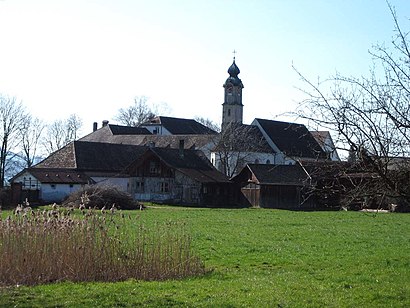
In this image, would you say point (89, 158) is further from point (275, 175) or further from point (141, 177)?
point (275, 175)

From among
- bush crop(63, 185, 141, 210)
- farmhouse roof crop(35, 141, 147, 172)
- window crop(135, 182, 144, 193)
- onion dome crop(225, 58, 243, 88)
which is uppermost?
onion dome crop(225, 58, 243, 88)

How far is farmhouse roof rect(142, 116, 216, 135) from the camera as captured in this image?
336ft

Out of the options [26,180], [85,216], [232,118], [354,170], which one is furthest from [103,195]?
[232,118]

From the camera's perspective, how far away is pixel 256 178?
189ft

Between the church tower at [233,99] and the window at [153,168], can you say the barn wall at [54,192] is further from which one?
the church tower at [233,99]

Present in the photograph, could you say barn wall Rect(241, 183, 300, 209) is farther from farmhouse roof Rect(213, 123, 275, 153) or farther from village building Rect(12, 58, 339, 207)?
farmhouse roof Rect(213, 123, 275, 153)

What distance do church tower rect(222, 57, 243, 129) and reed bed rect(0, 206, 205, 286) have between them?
264 feet

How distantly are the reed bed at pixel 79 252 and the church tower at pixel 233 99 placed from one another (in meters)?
80.4

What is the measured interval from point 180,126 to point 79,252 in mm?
91348

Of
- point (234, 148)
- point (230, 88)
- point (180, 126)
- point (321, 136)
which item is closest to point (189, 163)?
point (234, 148)

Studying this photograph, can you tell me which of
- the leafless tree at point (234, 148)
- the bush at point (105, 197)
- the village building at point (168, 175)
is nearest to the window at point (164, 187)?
the village building at point (168, 175)

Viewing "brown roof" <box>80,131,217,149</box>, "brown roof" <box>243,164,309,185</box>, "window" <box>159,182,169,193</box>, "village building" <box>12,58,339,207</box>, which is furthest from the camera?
"brown roof" <box>80,131,217,149</box>

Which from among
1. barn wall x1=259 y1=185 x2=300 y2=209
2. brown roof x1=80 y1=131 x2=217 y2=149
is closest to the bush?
barn wall x1=259 y1=185 x2=300 y2=209

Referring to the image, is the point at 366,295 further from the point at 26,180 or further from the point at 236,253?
the point at 26,180
